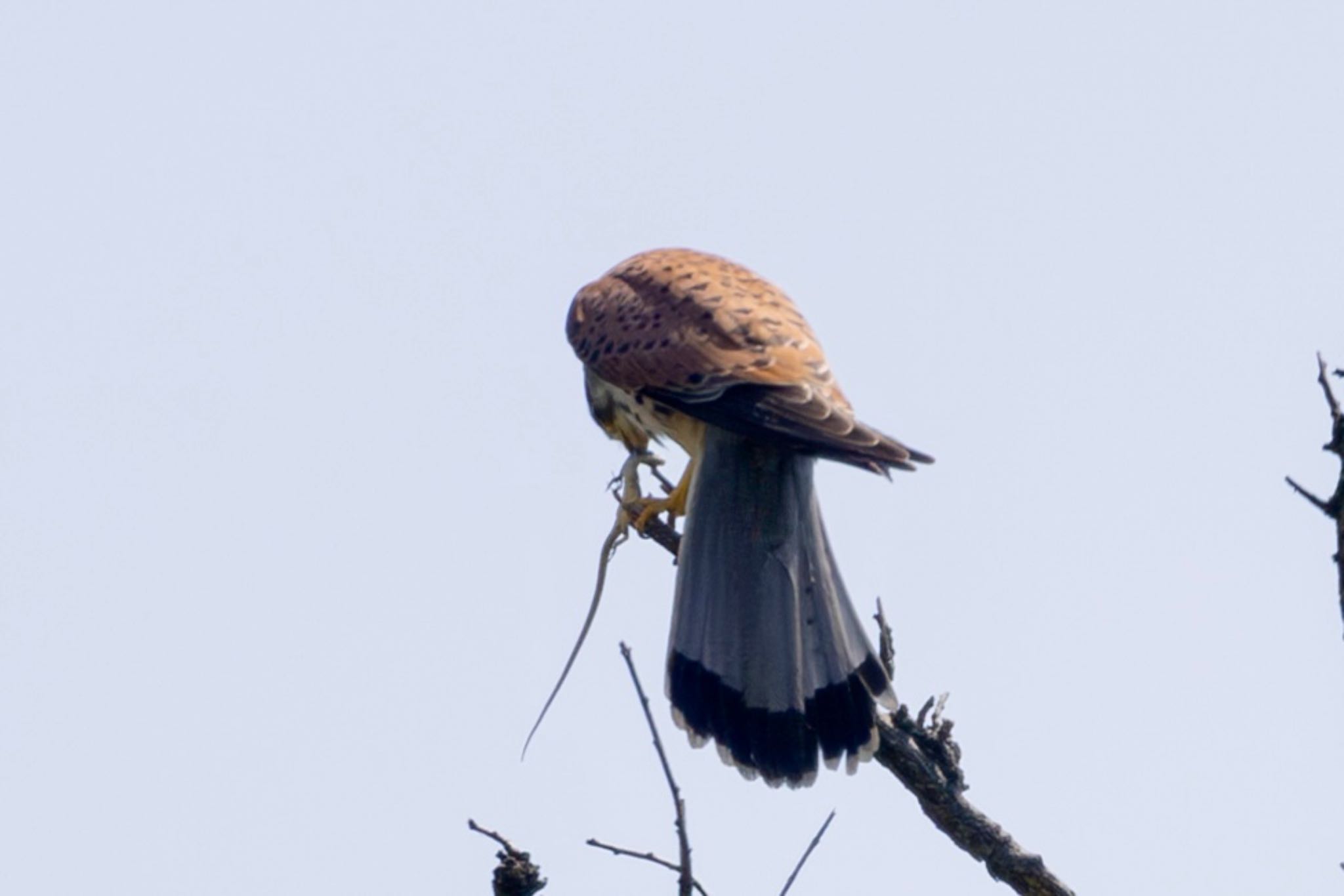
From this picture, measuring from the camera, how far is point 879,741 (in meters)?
3.32

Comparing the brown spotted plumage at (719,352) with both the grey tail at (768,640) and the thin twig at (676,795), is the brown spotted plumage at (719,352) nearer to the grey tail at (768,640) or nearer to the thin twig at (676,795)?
the grey tail at (768,640)

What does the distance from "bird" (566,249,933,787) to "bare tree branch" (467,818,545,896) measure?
3.18 ft

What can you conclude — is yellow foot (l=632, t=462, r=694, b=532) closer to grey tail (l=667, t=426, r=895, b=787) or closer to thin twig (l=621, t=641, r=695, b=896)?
grey tail (l=667, t=426, r=895, b=787)

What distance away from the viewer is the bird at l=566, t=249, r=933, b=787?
3609 millimetres

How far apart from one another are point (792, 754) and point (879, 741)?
337mm

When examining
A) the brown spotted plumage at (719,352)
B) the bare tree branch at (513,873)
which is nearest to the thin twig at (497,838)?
the bare tree branch at (513,873)

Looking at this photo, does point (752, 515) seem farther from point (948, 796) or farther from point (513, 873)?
point (513, 873)

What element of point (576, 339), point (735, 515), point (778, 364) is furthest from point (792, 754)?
point (576, 339)

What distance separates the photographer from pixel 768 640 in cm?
372

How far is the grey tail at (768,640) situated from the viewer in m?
3.59

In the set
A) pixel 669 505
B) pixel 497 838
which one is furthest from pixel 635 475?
pixel 497 838

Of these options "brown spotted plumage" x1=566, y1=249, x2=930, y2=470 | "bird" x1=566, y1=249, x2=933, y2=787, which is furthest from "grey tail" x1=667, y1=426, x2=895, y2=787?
"brown spotted plumage" x1=566, y1=249, x2=930, y2=470

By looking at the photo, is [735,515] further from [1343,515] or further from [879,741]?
[1343,515]

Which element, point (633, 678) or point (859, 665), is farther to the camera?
point (859, 665)
